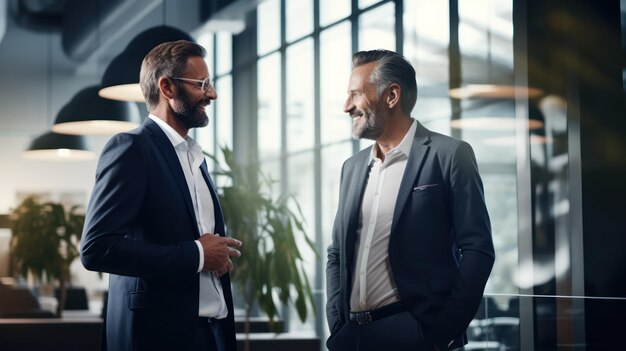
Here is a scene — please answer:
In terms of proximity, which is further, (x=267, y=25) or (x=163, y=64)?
(x=267, y=25)

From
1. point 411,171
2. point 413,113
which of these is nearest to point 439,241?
point 411,171

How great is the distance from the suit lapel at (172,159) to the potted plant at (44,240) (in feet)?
11.0

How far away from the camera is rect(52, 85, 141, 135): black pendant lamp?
19.5ft

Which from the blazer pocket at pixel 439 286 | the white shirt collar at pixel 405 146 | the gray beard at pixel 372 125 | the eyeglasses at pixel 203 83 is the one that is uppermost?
the eyeglasses at pixel 203 83

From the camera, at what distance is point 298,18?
772 centimetres

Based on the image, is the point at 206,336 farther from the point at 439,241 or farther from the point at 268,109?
the point at 268,109

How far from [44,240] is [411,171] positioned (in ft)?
12.3

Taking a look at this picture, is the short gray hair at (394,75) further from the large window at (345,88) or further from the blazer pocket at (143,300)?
the large window at (345,88)

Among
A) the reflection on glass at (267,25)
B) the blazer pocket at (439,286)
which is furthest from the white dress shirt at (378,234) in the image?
the reflection on glass at (267,25)

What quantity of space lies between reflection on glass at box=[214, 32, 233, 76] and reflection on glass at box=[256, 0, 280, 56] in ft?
0.91

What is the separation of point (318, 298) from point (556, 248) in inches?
115

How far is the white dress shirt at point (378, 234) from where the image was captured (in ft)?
9.66

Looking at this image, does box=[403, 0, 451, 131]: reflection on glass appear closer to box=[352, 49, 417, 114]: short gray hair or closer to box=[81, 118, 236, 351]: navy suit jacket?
box=[352, 49, 417, 114]: short gray hair

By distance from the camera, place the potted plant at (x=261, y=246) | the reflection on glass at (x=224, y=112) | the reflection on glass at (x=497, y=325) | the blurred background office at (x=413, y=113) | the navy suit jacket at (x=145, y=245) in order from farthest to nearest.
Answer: the reflection on glass at (x=224, y=112) → the potted plant at (x=261, y=246) → the reflection on glass at (x=497, y=325) → the blurred background office at (x=413, y=113) → the navy suit jacket at (x=145, y=245)
